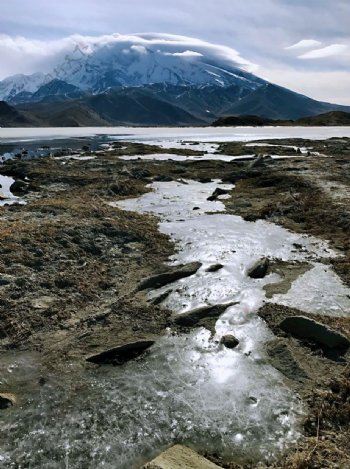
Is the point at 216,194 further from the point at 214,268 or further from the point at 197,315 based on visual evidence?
the point at 197,315

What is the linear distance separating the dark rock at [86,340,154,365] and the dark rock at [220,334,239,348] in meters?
2.23

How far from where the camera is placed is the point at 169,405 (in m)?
10.5

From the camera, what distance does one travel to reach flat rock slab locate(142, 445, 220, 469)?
26.9ft

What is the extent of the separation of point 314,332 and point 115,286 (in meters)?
7.92

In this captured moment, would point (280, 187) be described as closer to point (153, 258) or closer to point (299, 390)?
point (153, 258)

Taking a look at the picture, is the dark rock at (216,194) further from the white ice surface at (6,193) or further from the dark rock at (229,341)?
the dark rock at (229,341)

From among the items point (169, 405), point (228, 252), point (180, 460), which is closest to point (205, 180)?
point (228, 252)

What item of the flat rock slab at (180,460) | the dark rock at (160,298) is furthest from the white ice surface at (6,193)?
the flat rock slab at (180,460)

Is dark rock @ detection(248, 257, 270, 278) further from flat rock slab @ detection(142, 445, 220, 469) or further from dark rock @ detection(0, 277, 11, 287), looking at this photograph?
flat rock slab @ detection(142, 445, 220, 469)

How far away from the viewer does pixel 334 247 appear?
2281 cm

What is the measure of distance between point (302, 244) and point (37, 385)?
53.9 ft

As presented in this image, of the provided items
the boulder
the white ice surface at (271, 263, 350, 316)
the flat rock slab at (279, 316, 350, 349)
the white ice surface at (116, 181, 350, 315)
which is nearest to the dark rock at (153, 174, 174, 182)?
the white ice surface at (116, 181, 350, 315)

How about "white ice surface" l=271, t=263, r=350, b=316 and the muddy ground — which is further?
"white ice surface" l=271, t=263, r=350, b=316

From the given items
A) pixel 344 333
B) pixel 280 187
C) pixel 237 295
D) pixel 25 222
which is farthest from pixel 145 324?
pixel 280 187
